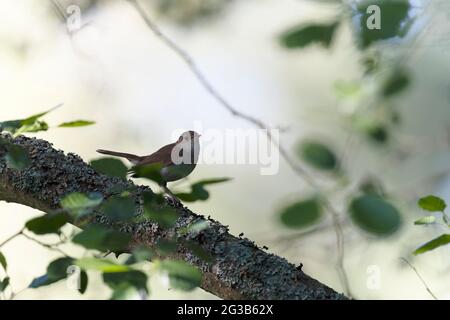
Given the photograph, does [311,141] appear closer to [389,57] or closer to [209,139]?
[389,57]

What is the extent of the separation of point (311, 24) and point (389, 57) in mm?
79

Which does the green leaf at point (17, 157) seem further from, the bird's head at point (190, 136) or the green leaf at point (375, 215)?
the bird's head at point (190, 136)

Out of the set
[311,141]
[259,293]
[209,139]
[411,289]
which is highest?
[311,141]

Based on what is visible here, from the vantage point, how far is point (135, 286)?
0.83 meters

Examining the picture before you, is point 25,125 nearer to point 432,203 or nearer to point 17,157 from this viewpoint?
point 17,157

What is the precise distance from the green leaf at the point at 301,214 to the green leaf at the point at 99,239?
28cm

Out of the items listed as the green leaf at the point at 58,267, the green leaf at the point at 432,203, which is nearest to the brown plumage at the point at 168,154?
the green leaf at the point at 432,203

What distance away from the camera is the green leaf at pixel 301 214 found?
62 cm

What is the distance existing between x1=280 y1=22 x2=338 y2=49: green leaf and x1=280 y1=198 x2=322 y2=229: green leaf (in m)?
0.15

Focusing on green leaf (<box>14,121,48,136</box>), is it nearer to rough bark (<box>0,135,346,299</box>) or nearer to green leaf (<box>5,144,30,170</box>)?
green leaf (<box>5,144,30,170</box>)

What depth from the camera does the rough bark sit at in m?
1.31

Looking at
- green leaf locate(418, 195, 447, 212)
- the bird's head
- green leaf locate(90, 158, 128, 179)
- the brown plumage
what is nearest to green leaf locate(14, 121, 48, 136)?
green leaf locate(90, 158, 128, 179)

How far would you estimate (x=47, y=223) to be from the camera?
901 millimetres
